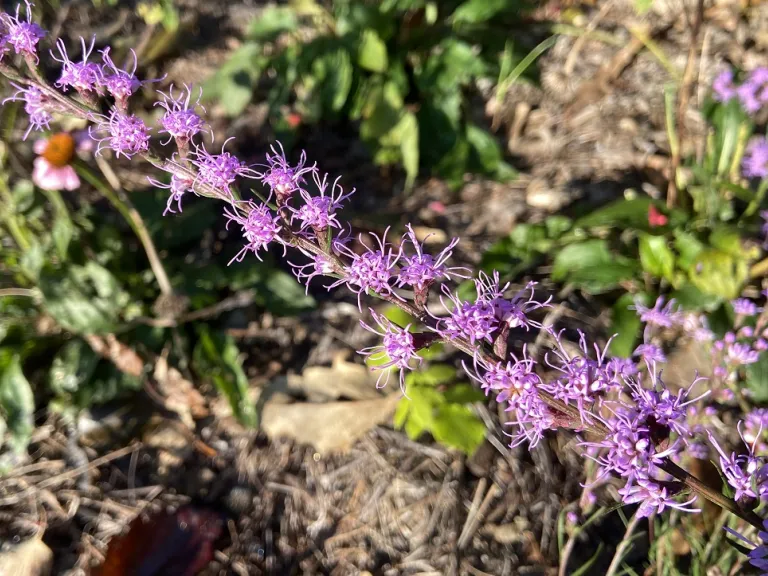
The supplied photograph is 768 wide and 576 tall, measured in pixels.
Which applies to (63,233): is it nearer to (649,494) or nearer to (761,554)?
(649,494)

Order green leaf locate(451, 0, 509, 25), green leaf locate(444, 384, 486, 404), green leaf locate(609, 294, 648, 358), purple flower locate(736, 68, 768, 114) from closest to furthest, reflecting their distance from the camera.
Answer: green leaf locate(444, 384, 486, 404) < green leaf locate(609, 294, 648, 358) < purple flower locate(736, 68, 768, 114) < green leaf locate(451, 0, 509, 25)

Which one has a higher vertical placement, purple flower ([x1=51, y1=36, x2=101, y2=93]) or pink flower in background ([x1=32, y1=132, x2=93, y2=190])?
purple flower ([x1=51, y1=36, x2=101, y2=93])

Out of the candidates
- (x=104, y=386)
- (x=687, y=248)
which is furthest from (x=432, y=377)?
(x=104, y=386)

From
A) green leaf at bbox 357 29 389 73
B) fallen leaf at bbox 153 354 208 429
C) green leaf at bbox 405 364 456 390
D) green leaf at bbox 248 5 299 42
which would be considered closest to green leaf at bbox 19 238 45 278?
fallen leaf at bbox 153 354 208 429

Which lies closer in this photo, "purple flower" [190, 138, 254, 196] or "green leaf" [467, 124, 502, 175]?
"purple flower" [190, 138, 254, 196]

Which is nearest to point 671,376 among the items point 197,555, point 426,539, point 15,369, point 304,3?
point 426,539

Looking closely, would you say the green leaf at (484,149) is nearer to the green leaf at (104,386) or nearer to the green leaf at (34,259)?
the green leaf at (104,386)

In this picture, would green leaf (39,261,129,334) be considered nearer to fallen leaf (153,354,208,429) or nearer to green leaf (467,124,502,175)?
fallen leaf (153,354,208,429)
